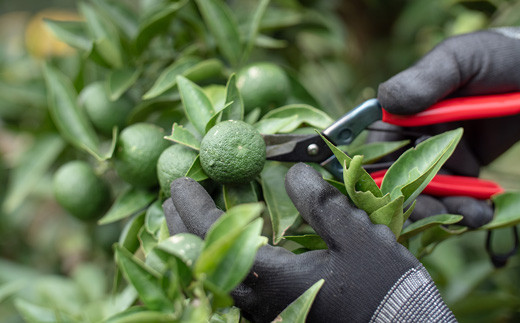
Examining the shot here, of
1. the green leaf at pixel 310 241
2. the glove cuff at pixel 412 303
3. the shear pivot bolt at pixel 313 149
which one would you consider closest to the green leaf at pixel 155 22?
the shear pivot bolt at pixel 313 149

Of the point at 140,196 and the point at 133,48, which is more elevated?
the point at 133,48

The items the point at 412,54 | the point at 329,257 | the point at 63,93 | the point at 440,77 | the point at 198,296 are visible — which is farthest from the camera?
the point at 412,54

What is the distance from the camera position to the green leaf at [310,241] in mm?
665

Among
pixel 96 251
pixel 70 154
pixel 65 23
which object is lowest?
pixel 96 251

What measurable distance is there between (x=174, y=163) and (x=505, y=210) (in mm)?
588

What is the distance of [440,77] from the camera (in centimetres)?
74

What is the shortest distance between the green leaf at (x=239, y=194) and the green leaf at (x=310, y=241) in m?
0.09

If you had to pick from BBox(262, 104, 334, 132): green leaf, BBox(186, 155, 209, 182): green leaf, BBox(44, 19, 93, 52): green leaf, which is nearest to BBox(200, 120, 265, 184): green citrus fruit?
BBox(186, 155, 209, 182): green leaf

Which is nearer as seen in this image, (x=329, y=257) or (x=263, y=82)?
(x=329, y=257)

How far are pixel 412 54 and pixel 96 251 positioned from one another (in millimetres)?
1242

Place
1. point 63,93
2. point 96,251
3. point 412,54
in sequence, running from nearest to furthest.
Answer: point 63,93 < point 96,251 < point 412,54

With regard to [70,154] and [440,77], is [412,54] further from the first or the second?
[70,154]

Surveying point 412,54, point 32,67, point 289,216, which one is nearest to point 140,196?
point 289,216

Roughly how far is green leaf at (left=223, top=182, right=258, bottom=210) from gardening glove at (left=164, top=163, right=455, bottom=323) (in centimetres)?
8
